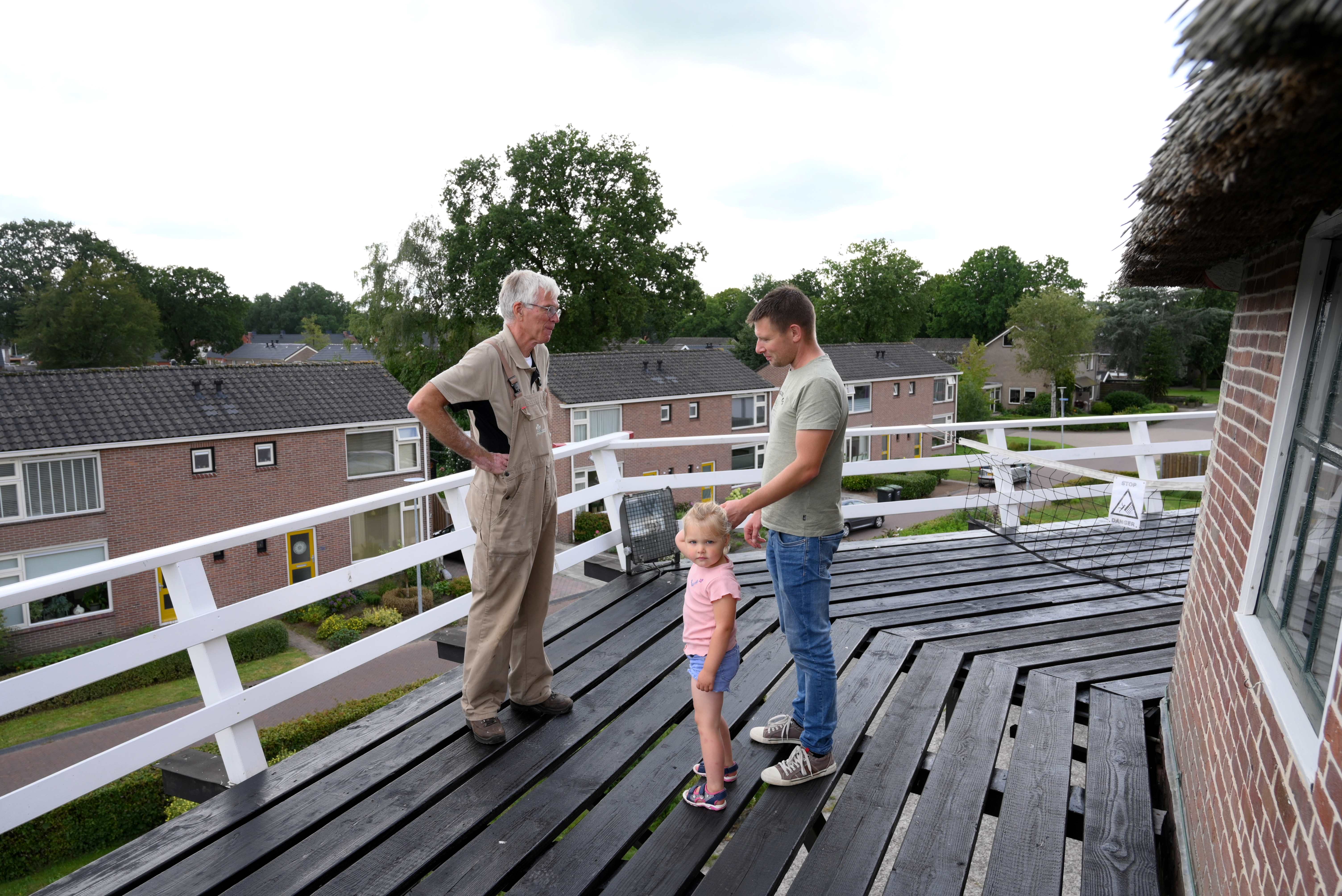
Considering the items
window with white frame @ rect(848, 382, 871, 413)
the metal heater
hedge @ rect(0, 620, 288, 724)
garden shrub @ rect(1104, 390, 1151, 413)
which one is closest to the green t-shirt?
the metal heater

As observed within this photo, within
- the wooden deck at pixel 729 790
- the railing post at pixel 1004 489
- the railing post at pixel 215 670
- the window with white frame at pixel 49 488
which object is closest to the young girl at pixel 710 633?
the wooden deck at pixel 729 790

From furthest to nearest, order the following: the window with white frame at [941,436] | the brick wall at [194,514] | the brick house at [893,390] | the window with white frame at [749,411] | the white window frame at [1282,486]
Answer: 1. the window with white frame at [941,436]
2. the brick house at [893,390]
3. the window with white frame at [749,411]
4. the brick wall at [194,514]
5. the white window frame at [1282,486]

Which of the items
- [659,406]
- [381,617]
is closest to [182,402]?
[381,617]

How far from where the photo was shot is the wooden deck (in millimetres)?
2432

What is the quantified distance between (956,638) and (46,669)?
13.3ft

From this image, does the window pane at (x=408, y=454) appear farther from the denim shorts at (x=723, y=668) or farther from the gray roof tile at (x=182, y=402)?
the denim shorts at (x=723, y=668)

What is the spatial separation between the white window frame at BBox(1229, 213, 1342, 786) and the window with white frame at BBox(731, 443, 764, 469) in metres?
28.9

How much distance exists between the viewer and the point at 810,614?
2.83 m

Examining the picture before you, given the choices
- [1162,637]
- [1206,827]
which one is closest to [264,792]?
[1206,827]

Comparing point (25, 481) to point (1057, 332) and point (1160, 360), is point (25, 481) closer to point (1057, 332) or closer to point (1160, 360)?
point (1057, 332)

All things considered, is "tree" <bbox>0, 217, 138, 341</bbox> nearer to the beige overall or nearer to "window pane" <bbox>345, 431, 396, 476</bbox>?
"window pane" <bbox>345, 431, 396, 476</bbox>

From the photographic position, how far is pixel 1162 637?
4.41 meters

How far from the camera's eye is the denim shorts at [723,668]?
8.91 feet

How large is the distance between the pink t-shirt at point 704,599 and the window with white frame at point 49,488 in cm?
2163
